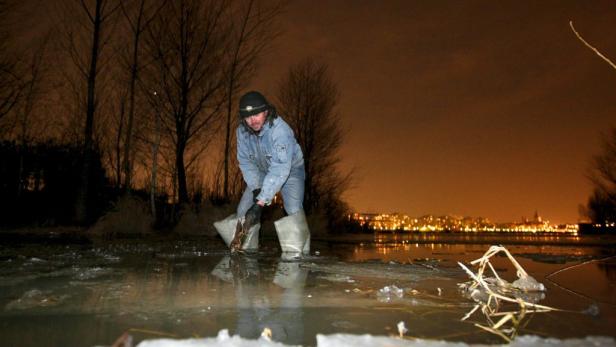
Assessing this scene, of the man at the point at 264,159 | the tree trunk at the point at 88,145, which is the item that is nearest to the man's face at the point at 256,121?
the man at the point at 264,159

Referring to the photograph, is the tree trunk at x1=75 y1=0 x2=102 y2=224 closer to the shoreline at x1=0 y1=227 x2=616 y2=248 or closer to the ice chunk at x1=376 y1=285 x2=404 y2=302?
the shoreline at x1=0 y1=227 x2=616 y2=248

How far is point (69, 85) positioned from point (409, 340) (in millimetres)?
20039

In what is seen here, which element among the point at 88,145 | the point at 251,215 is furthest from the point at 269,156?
the point at 88,145

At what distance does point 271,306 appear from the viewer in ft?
7.04

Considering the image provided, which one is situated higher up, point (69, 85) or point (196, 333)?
point (69, 85)

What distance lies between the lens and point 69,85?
18.5 meters

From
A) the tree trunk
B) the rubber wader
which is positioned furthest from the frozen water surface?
the tree trunk

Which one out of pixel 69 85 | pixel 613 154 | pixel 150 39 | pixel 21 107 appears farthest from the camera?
pixel 613 154

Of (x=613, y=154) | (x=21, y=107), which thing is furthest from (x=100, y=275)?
(x=613, y=154)

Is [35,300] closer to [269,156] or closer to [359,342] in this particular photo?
[359,342]

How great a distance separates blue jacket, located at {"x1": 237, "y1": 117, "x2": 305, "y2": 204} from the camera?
4.75 meters

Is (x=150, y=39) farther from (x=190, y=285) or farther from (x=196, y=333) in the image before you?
(x=196, y=333)

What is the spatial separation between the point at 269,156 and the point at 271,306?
120 inches

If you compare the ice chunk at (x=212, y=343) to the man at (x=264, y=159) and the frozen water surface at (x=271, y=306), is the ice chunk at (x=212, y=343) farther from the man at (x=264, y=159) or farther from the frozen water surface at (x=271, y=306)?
the man at (x=264, y=159)
